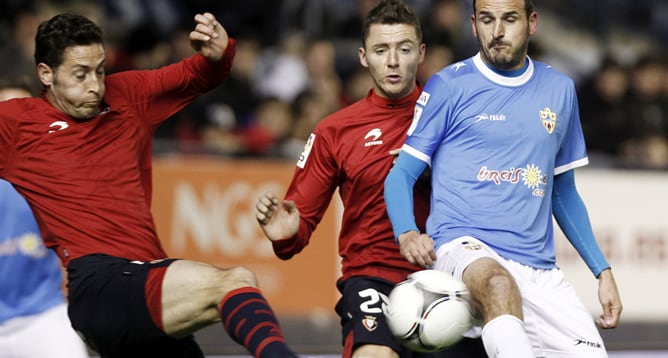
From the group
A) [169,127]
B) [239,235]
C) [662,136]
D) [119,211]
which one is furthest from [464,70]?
[662,136]

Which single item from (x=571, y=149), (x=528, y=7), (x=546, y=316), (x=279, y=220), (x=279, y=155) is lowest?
(x=279, y=155)

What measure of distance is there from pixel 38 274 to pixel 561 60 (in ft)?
35.2

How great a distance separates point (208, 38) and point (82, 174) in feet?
3.04

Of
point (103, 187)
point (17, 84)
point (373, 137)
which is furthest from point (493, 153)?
point (17, 84)

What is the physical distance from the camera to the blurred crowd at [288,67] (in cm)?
1180

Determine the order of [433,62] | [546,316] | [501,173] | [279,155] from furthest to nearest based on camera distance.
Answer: [433,62] → [279,155] → [501,173] → [546,316]

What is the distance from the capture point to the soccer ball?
5457 mm

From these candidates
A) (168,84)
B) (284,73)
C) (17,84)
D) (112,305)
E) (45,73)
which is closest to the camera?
(112,305)

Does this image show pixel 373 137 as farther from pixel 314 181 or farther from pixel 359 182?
pixel 314 181

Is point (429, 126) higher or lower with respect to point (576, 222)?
higher

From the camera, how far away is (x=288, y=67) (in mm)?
13336

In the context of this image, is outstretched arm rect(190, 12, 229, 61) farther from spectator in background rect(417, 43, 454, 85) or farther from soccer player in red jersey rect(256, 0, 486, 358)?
spectator in background rect(417, 43, 454, 85)

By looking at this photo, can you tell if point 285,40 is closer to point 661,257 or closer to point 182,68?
point 661,257

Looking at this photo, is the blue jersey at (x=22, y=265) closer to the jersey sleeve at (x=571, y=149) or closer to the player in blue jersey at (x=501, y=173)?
the player in blue jersey at (x=501, y=173)
